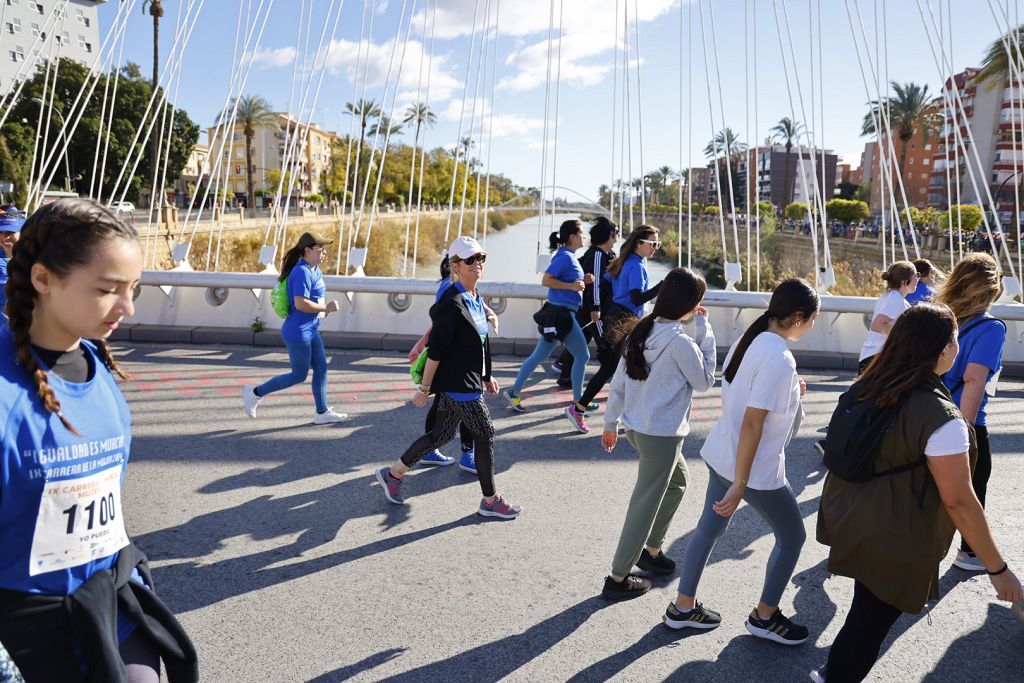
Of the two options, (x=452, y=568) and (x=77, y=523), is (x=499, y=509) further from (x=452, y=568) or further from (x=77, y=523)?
(x=77, y=523)

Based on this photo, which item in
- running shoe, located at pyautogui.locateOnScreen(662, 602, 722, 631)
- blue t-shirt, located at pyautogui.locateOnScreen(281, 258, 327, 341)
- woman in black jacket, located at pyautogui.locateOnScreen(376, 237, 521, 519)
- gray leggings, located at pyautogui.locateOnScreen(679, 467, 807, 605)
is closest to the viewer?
gray leggings, located at pyautogui.locateOnScreen(679, 467, 807, 605)

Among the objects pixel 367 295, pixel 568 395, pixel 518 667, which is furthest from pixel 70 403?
pixel 367 295

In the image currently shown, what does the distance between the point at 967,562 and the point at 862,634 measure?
71.4 inches

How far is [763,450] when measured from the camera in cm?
279

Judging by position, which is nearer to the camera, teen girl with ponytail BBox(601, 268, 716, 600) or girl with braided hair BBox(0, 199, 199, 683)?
girl with braided hair BBox(0, 199, 199, 683)

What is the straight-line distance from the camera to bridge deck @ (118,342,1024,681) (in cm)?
289

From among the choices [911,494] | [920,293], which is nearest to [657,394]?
[911,494]

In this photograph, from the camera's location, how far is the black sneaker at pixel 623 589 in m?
3.37

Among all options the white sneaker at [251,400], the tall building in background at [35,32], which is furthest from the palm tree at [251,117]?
the white sneaker at [251,400]

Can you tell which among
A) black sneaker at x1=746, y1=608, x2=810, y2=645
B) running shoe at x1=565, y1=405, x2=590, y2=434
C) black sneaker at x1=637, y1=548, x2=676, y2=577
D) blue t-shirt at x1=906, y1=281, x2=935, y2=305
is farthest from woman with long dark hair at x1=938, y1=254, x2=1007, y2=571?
running shoe at x1=565, y1=405, x2=590, y2=434

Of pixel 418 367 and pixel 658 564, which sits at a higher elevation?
pixel 418 367

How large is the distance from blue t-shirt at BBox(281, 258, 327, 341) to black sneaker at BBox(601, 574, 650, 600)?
342cm

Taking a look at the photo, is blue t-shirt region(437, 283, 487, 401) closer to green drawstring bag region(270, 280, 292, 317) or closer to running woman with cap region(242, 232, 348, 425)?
running woman with cap region(242, 232, 348, 425)

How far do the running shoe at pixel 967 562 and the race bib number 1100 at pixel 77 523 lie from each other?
13.1 ft
